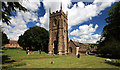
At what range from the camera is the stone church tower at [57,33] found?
88.1 feet

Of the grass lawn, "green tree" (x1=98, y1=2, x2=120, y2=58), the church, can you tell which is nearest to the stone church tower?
the church

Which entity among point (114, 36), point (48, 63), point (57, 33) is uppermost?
point (57, 33)

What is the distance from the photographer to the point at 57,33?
1134 inches

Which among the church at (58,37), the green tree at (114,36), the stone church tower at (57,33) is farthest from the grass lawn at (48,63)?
the church at (58,37)

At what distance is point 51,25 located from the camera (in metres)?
30.4

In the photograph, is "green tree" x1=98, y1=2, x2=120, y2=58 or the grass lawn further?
"green tree" x1=98, y1=2, x2=120, y2=58

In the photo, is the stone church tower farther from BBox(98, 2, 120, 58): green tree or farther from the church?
BBox(98, 2, 120, 58): green tree

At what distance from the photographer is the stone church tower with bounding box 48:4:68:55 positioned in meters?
26.8

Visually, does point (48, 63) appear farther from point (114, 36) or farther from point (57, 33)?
point (114, 36)

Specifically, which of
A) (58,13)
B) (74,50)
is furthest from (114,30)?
(58,13)

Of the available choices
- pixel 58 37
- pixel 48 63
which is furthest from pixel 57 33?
pixel 48 63

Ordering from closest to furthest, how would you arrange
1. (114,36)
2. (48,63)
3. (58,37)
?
(48,63) < (114,36) < (58,37)

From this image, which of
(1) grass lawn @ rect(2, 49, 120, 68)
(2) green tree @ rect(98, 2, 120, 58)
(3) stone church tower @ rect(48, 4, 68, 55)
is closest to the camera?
(1) grass lawn @ rect(2, 49, 120, 68)

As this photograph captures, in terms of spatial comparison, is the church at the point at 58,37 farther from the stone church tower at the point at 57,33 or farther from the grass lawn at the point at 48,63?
the grass lawn at the point at 48,63
